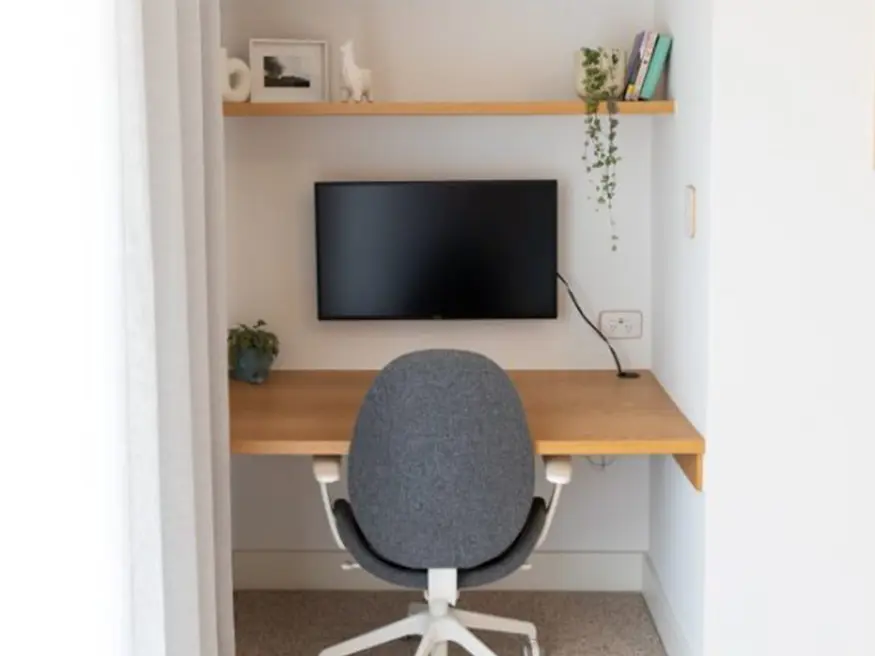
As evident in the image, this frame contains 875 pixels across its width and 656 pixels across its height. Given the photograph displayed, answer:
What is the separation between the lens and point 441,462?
261cm

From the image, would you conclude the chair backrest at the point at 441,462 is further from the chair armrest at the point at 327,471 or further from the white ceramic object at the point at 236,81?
the white ceramic object at the point at 236,81

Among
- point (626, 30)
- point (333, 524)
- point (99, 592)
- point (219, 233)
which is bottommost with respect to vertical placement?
point (333, 524)

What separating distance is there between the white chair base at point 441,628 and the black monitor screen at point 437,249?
2.79 feet

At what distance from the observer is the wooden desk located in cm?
273

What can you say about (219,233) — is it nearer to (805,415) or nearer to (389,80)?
(389,80)

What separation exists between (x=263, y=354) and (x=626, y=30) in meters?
1.37

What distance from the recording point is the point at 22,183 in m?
1.50

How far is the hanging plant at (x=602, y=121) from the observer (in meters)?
3.11

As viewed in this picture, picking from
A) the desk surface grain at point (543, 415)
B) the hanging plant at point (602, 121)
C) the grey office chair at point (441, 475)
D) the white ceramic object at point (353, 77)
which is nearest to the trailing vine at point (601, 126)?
the hanging plant at point (602, 121)

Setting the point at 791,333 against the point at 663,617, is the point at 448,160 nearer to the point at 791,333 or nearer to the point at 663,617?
the point at 791,333

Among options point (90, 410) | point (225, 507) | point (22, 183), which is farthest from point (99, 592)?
point (225, 507)

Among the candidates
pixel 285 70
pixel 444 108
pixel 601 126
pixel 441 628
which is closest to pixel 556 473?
pixel 441 628

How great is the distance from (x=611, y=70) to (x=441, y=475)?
1.24 meters

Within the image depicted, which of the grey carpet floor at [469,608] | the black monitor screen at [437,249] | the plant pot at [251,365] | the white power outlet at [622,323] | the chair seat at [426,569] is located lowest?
the grey carpet floor at [469,608]
